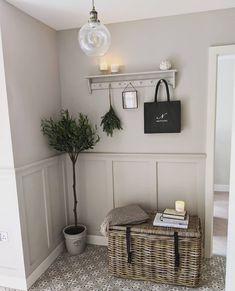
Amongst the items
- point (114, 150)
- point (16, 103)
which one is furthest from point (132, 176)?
point (16, 103)

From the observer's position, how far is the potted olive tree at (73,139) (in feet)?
7.56

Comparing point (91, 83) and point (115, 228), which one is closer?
point (115, 228)

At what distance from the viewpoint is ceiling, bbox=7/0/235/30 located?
191 cm

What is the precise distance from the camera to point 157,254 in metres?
2.05

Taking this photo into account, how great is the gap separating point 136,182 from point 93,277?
0.98m

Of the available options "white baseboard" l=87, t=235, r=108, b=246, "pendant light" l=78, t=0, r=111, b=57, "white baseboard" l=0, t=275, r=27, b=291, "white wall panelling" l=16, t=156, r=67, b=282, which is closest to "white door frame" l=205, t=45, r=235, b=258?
"white baseboard" l=87, t=235, r=108, b=246

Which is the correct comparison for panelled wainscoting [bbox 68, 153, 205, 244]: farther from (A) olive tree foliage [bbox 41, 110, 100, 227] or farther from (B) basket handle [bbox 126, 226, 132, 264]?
(B) basket handle [bbox 126, 226, 132, 264]

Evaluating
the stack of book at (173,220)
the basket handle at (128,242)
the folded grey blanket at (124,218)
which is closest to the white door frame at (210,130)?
the stack of book at (173,220)

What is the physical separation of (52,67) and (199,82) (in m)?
1.49

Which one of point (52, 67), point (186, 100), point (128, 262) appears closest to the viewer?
point (128, 262)

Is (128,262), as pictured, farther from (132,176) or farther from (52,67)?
(52,67)

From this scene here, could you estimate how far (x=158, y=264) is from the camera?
6.81 feet

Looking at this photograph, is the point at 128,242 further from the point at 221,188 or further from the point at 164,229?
the point at 221,188

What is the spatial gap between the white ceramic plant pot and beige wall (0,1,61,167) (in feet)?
2.86
